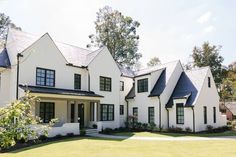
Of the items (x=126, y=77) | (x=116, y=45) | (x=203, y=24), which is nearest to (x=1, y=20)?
(x=116, y=45)

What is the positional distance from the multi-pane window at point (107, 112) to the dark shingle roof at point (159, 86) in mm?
4612

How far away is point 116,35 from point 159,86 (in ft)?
80.7

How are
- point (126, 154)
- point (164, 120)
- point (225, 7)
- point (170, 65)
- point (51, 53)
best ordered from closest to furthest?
point (126, 154)
point (225, 7)
point (51, 53)
point (164, 120)
point (170, 65)

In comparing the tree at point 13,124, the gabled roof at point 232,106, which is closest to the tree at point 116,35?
the gabled roof at point 232,106

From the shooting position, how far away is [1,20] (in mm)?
44250

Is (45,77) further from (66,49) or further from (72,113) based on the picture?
(66,49)

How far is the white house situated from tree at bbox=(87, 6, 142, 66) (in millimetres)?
18832

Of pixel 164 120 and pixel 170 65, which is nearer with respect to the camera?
pixel 164 120

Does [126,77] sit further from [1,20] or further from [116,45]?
[1,20]

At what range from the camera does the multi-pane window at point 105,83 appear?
28688 millimetres

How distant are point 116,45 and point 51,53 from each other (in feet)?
93.6

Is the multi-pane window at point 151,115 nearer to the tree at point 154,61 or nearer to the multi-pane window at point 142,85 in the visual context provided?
the multi-pane window at point 142,85

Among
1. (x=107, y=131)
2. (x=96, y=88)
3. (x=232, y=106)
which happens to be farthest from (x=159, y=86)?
(x=232, y=106)

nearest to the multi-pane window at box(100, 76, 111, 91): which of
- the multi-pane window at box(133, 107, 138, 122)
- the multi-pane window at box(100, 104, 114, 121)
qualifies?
the multi-pane window at box(100, 104, 114, 121)
